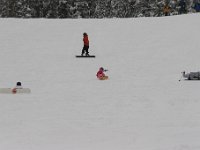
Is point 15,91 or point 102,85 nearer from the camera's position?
point 15,91

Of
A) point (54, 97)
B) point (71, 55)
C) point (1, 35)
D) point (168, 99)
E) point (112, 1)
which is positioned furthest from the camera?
point (112, 1)

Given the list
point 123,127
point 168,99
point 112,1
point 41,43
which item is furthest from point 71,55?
point 112,1

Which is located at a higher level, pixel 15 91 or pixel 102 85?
pixel 102 85

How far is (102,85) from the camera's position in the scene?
19688mm

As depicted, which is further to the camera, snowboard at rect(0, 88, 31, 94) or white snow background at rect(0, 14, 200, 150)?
snowboard at rect(0, 88, 31, 94)

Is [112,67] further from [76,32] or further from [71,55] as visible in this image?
[76,32]

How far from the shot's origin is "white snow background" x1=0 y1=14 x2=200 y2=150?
467 inches

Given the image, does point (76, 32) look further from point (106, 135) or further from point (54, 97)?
point (106, 135)

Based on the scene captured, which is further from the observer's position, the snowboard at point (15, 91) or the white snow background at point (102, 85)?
the snowboard at point (15, 91)

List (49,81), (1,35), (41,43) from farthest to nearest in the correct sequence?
(1,35) < (41,43) < (49,81)

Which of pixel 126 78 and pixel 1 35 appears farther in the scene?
pixel 1 35

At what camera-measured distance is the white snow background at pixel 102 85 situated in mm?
11852

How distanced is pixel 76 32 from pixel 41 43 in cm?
310

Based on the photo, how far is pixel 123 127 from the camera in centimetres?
1288
